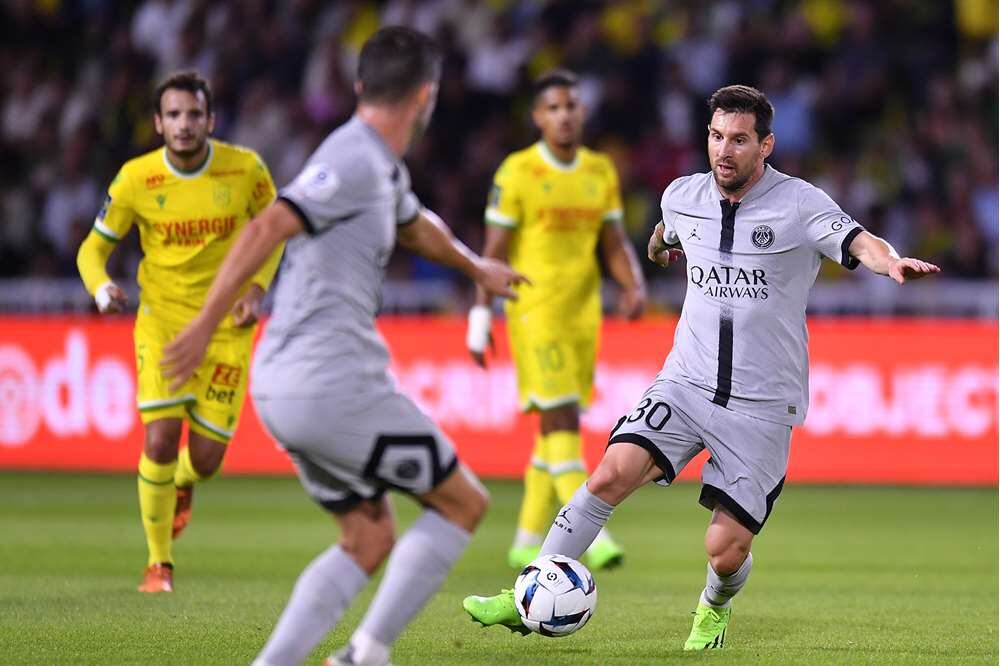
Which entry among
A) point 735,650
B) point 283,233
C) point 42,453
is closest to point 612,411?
point 42,453

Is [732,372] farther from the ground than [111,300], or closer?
closer

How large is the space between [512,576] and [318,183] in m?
4.67

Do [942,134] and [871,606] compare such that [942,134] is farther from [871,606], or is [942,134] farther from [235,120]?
[871,606]

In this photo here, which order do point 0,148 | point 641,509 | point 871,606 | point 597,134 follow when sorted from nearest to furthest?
1. point 871,606
2. point 641,509
3. point 597,134
4. point 0,148

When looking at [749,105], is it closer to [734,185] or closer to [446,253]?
[734,185]

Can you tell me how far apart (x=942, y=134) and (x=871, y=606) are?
32.8 feet

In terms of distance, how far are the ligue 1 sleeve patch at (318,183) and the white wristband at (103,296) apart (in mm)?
3211

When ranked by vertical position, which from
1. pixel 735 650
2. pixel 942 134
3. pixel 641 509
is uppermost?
pixel 942 134

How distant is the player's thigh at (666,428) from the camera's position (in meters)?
6.64

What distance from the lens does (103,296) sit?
814 cm

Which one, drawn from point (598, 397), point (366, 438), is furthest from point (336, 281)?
point (598, 397)

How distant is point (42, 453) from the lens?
15625mm

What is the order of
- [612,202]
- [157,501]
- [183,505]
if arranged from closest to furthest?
1. [157,501]
2. [183,505]
3. [612,202]

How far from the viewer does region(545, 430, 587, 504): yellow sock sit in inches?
384
